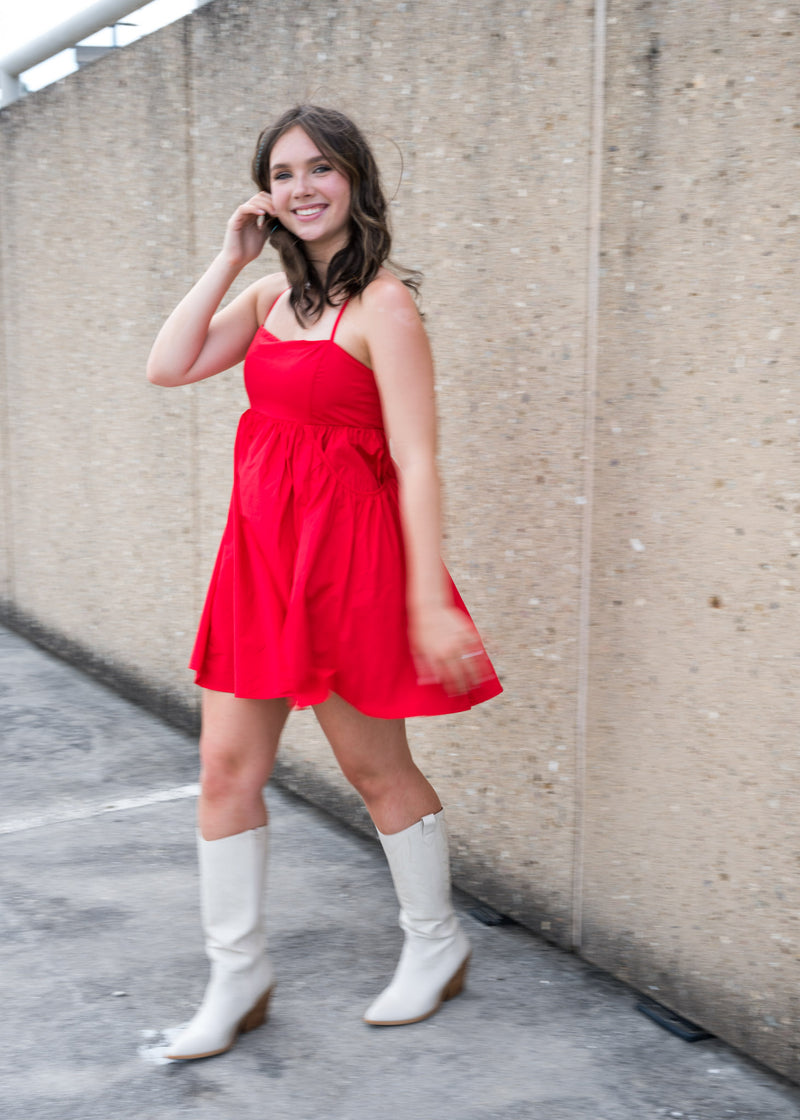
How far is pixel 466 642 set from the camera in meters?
2.04

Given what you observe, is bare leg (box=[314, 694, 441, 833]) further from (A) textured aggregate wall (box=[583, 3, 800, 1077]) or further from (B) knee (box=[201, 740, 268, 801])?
(A) textured aggregate wall (box=[583, 3, 800, 1077])

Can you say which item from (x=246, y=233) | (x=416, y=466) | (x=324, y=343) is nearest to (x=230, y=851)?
(x=416, y=466)

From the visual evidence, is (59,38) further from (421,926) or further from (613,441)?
(421,926)

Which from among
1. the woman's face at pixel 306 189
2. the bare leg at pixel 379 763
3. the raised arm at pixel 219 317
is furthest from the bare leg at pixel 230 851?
the woman's face at pixel 306 189

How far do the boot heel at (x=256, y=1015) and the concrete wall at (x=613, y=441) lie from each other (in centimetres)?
72

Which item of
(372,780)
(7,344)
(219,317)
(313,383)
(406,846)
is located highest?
(7,344)

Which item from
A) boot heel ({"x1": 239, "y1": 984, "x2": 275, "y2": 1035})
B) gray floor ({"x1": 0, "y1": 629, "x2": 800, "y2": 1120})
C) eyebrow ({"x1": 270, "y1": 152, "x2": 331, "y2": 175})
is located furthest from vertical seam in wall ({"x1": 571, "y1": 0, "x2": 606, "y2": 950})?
boot heel ({"x1": 239, "y1": 984, "x2": 275, "y2": 1035})

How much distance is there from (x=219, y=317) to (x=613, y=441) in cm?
86

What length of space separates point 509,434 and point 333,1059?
4.56ft

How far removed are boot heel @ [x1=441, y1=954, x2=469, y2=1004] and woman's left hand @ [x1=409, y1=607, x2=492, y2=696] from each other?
0.76m

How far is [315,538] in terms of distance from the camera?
7.04 ft

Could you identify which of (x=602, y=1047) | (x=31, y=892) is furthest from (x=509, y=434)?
(x=31, y=892)

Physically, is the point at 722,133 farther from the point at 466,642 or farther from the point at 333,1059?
the point at 333,1059

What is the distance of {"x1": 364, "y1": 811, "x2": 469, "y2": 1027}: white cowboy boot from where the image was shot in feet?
7.82
